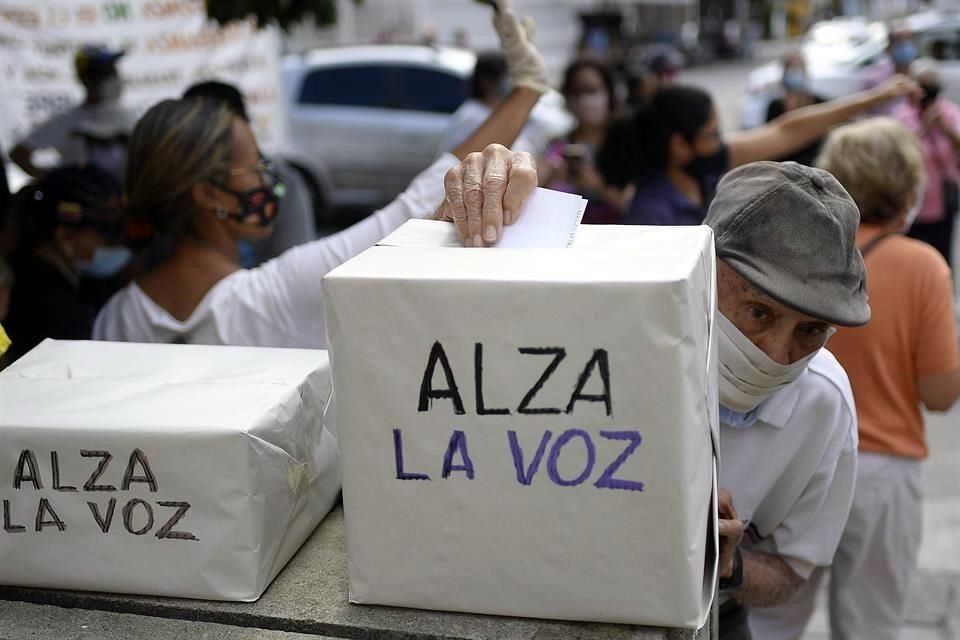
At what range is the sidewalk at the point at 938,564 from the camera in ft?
12.6

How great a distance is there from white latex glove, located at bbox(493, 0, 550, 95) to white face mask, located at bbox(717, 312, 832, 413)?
120 centimetres

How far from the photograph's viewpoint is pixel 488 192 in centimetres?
147

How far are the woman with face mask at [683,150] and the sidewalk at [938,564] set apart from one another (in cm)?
169

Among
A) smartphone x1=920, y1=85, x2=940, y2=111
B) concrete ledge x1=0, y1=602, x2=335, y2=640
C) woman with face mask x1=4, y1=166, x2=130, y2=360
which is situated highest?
concrete ledge x1=0, y1=602, x2=335, y2=640

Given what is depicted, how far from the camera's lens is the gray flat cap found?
1683 millimetres

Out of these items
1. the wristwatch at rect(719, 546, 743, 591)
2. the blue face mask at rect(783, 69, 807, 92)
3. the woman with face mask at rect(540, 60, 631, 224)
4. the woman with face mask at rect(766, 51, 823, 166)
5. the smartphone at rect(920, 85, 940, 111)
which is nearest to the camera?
the wristwatch at rect(719, 546, 743, 591)

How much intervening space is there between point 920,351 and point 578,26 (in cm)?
2334

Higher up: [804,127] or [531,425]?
[531,425]

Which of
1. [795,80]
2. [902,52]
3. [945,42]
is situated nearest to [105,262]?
[795,80]

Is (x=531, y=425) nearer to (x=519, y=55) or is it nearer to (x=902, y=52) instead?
(x=519, y=55)

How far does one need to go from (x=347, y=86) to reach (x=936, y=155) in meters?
6.52

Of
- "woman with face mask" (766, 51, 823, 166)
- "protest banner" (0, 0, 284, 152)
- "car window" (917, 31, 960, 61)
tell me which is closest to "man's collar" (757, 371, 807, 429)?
"protest banner" (0, 0, 284, 152)

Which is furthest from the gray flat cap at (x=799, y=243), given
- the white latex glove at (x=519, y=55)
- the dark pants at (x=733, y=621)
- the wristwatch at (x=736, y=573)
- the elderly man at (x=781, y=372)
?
the white latex glove at (x=519, y=55)

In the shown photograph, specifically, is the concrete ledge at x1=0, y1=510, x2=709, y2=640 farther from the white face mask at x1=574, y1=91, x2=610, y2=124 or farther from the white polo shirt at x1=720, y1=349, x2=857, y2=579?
the white face mask at x1=574, y1=91, x2=610, y2=124
